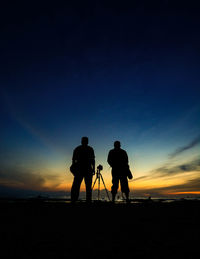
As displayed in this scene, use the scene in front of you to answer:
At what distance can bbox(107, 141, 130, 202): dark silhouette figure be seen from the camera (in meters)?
8.30

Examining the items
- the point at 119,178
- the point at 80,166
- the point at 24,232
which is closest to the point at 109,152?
the point at 119,178

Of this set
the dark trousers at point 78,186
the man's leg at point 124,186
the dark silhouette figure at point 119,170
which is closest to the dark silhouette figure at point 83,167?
the dark trousers at point 78,186

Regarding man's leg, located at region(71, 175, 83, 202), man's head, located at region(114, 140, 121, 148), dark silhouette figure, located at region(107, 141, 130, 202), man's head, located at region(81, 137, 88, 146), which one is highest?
man's head, located at region(114, 140, 121, 148)

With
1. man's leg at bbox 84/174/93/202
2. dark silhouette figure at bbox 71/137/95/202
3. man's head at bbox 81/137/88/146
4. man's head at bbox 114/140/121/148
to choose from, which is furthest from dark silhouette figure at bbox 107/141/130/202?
man's head at bbox 81/137/88/146

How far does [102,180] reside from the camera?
11.4 metres

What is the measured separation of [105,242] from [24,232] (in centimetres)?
134

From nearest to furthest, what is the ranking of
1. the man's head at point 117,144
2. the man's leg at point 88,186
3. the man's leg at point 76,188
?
the man's leg at point 76,188 < the man's leg at point 88,186 < the man's head at point 117,144

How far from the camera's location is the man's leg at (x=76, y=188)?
7168 mm

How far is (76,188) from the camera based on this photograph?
721 centimetres

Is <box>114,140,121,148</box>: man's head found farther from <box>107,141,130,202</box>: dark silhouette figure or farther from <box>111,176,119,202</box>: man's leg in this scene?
<box>111,176,119,202</box>: man's leg

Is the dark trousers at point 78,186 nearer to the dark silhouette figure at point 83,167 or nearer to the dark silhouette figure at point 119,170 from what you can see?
the dark silhouette figure at point 83,167

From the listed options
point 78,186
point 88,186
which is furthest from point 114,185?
point 78,186

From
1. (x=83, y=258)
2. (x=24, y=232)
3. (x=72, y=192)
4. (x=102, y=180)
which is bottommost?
(x=83, y=258)

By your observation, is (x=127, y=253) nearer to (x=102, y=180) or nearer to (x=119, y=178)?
(x=119, y=178)
